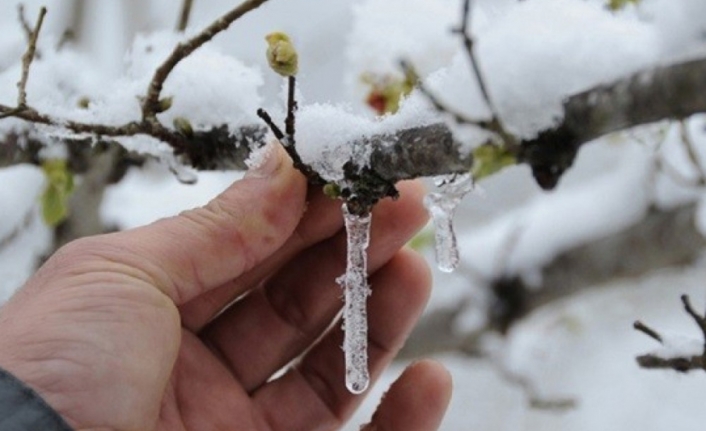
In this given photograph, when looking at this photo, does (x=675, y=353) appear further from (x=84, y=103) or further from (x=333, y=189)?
(x=84, y=103)

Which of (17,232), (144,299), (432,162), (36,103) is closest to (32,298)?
(144,299)

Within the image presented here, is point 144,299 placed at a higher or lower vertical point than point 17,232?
higher

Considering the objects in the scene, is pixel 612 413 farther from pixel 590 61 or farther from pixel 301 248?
pixel 590 61

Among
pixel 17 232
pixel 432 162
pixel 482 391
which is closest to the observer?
pixel 432 162

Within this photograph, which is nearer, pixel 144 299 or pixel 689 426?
pixel 144 299

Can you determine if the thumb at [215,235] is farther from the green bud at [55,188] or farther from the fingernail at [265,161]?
the green bud at [55,188]

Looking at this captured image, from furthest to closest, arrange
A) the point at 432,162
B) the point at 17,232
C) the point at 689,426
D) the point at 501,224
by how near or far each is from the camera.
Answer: the point at 689,426 < the point at 501,224 < the point at 17,232 < the point at 432,162

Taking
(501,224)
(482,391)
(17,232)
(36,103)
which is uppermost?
(36,103)

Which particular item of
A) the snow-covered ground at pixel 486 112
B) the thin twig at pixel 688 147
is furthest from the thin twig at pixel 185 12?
the thin twig at pixel 688 147
